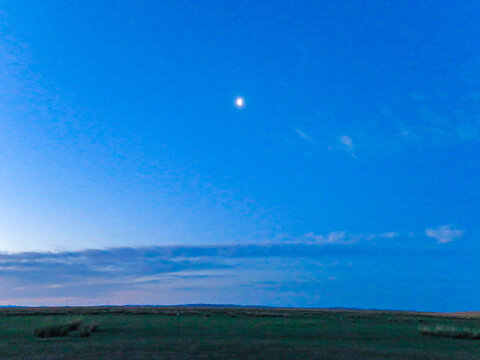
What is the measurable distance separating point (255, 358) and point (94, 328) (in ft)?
64.3

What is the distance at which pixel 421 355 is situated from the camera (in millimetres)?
23250

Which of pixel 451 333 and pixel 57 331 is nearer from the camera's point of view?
pixel 57 331

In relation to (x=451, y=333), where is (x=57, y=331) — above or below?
above

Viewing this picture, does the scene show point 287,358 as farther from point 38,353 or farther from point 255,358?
point 38,353

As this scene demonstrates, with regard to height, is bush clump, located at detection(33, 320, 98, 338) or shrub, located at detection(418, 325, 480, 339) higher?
bush clump, located at detection(33, 320, 98, 338)

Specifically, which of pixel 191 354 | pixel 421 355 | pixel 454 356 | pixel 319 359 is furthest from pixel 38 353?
pixel 454 356

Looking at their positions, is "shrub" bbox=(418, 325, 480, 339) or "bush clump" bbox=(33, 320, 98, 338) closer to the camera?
"bush clump" bbox=(33, 320, 98, 338)

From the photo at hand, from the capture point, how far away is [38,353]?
21.7 metres

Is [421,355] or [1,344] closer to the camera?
[421,355]

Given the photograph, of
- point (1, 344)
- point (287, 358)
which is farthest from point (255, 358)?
point (1, 344)

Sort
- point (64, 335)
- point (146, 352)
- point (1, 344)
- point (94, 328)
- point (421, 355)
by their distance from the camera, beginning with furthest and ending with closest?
point (94, 328) < point (64, 335) < point (1, 344) < point (421, 355) < point (146, 352)

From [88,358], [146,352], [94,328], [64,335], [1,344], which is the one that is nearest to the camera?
[88,358]

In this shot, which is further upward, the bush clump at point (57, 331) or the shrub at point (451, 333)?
the bush clump at point (57, 331)

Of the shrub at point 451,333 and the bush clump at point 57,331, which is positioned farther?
the shrub at point 451,333
